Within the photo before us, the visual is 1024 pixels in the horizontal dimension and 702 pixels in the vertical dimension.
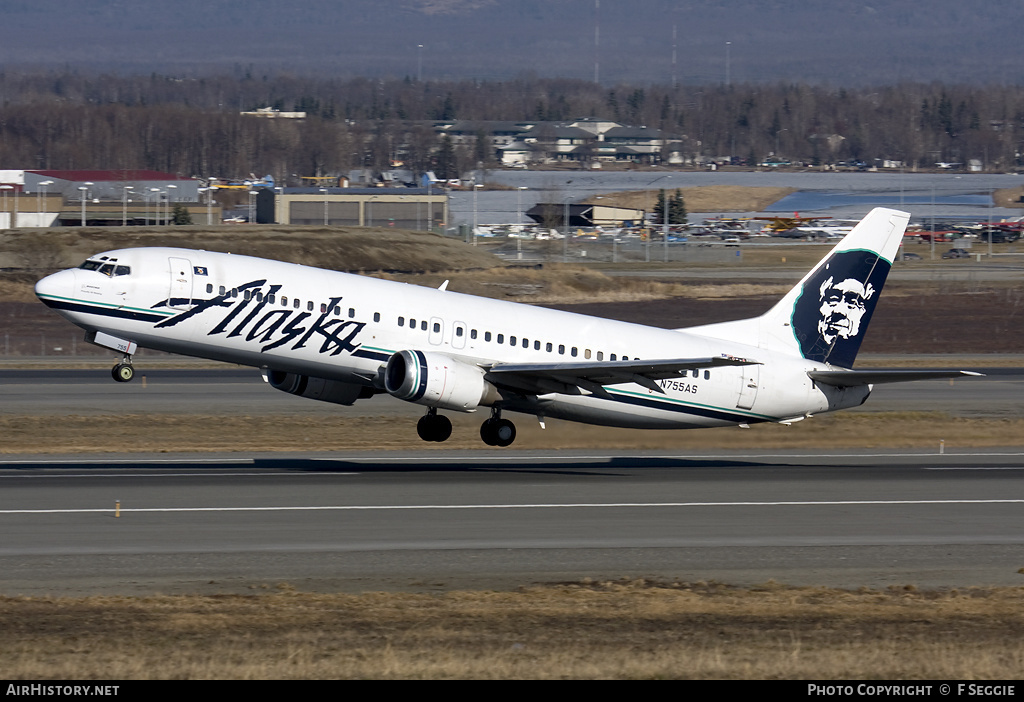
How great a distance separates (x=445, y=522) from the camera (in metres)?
29.8

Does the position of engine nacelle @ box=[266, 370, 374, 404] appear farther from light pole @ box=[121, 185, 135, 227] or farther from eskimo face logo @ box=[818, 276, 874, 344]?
light pole @ box=[121, 185, 135, 227]

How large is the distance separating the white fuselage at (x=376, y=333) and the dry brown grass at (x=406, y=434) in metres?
1.81

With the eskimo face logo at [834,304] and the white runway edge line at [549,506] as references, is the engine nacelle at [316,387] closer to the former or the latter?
the white runway edge line at [549,506]

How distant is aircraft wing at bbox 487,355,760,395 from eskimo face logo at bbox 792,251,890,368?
5.29 m

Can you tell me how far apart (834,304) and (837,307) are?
0.14 metres

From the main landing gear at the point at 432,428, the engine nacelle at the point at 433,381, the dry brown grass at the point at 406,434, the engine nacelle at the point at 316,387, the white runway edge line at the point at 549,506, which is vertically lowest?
the dry brown grass at the point at 406,434

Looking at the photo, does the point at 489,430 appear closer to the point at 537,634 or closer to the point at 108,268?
the point at 108,268

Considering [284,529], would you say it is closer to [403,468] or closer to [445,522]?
[445,522]

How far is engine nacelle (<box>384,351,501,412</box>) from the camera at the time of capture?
34.7 meters

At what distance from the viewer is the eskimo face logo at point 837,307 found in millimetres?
41000

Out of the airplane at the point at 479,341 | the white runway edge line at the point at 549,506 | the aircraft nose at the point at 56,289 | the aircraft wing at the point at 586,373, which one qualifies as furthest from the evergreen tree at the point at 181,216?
the white runway edge line at the point at 549,506

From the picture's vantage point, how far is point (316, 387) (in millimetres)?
37562
